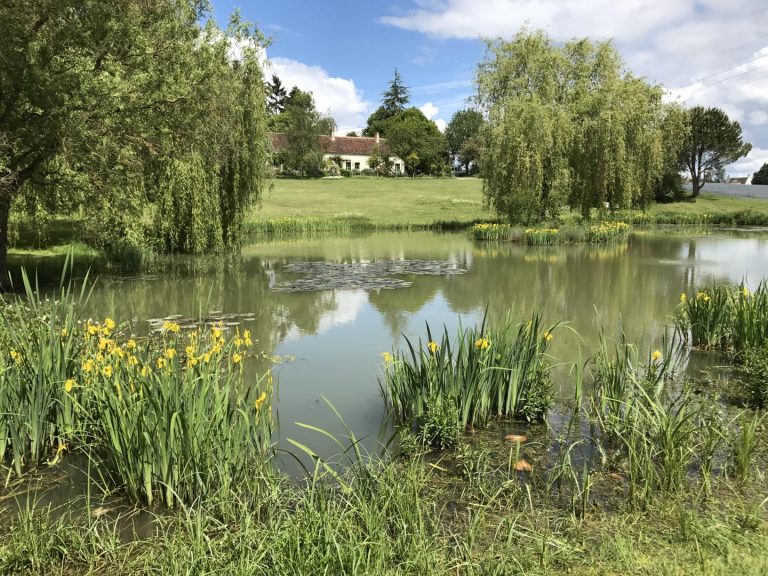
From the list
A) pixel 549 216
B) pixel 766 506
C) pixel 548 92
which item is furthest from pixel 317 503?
pixel 548 92

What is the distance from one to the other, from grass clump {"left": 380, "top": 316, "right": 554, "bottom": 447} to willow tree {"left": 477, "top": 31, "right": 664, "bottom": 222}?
20414mm

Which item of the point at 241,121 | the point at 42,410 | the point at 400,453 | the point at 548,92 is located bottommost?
→ the point at 400,453

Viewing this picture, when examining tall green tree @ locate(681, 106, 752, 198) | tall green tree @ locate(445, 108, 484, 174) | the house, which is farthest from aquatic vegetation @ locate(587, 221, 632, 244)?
tall green tree @ locate(445, 108, 484, 174)

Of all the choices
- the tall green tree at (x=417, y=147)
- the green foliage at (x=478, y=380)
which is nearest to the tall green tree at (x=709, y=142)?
the tall green tree at (x=417, y=147)

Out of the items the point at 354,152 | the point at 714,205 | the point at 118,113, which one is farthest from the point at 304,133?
the point at 118,113

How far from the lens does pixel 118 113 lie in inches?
449

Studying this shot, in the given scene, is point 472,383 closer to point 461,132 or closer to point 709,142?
point 709,142

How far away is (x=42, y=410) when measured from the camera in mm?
4109

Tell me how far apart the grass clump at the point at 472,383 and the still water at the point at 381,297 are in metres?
0.56

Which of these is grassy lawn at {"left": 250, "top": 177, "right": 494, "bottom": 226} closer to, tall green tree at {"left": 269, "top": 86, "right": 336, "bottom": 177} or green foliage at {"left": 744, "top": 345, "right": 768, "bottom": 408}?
tall green tree at {"left": 269, "top": 86, "right": 336, "bottom": 177}

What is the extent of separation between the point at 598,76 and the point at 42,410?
31372mm

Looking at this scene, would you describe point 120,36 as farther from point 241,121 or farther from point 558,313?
point 558,313

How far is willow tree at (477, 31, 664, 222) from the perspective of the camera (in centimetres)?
2459

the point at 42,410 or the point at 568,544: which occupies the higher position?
the point at 42,410
